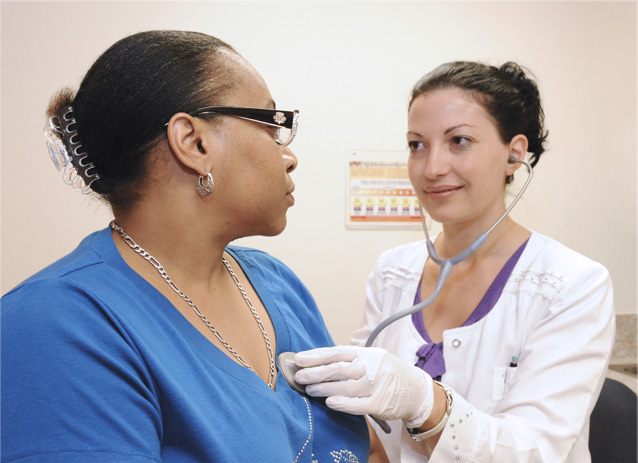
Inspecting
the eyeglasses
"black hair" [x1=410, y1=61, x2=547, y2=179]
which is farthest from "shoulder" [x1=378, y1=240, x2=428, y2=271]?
the eyeglasses

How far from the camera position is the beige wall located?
209 cm

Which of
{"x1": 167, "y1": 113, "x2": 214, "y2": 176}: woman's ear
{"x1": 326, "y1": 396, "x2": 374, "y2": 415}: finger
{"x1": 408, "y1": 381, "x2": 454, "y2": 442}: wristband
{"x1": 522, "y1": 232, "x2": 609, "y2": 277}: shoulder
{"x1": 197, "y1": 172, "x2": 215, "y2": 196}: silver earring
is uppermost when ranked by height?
{"x1": 167, "y1": 113, "x2": 214, "y2": 176}: woman's ear

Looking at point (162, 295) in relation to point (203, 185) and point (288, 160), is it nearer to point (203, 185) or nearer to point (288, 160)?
point (203, 185)

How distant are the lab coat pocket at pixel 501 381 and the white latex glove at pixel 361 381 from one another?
28cm

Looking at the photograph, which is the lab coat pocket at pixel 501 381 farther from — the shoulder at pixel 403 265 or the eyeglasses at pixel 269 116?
the eyeglasses at pixel 269 116

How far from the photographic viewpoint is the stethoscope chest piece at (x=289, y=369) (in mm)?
944

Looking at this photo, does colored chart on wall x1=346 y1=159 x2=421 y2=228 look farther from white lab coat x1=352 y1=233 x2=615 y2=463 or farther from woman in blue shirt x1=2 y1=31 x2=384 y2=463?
woman in blue shirt x1=2 y1=31 x2=384 y2=463

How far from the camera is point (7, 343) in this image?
0.63 metres

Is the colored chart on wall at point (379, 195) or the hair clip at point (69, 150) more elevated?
the hair clip at point (69, 150)

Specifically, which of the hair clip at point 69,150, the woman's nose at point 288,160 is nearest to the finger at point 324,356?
the woman's nose at point 288,160

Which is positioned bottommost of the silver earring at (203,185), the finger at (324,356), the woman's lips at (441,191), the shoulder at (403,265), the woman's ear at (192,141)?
the shoulder at (403,265)

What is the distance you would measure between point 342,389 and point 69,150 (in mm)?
653

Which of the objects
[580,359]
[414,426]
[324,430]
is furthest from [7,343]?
[580,359]

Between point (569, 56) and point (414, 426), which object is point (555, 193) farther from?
point (414, 426)
